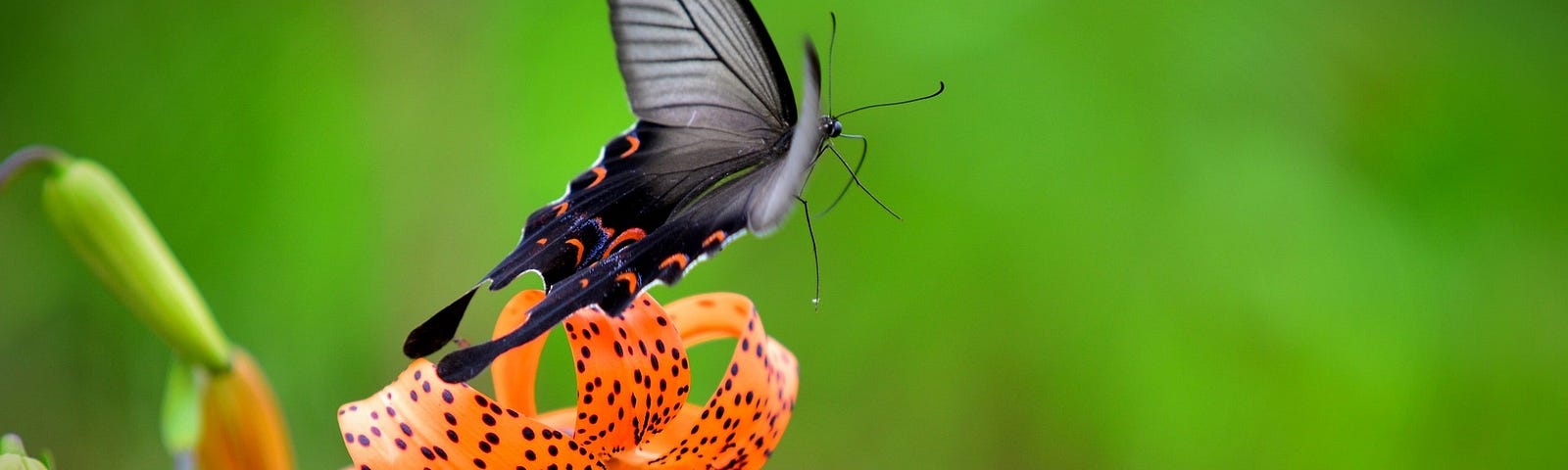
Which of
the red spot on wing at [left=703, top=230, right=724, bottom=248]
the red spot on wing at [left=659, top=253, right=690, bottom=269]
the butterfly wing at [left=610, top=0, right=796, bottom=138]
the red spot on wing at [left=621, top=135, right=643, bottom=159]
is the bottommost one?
the red spot on wing at [left=659, top=253, right=690, bottom=269]

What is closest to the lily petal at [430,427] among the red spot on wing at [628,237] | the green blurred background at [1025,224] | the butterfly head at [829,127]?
the red spot on wing at [628,237]

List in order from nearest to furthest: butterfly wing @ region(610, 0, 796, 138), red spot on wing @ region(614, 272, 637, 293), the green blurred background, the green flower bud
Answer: the green flower bud
red spot on wing @ region(614, 272, 637, 293)
butterfly wing @ region(610, 0, 796, 138)
the green blurred background

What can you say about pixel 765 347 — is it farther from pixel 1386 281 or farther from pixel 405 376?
pixel 1386 281

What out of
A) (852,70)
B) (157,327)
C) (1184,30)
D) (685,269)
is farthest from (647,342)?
(1184,30)

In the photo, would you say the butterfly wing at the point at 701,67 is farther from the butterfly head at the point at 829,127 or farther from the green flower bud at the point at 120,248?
the green flower bud at the point at 120,248

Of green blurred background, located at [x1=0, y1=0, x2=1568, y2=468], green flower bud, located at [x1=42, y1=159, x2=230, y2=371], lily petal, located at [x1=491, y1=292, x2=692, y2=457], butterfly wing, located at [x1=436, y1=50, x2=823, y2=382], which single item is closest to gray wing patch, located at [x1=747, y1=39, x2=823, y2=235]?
butterfly wing, located at [x1=436, y1=50, x2=823, y2=382]

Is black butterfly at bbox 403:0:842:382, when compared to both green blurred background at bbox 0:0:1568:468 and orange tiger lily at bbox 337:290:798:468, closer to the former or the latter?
orange tiger lily at bbox 337:290:798:468

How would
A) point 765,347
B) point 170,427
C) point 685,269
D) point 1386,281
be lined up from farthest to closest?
point 1386,281, point 765,347, point 685,269, point 170,427
